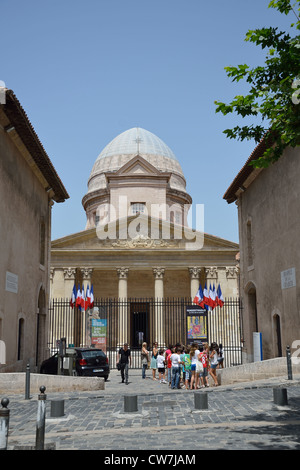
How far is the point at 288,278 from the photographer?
16.1 m

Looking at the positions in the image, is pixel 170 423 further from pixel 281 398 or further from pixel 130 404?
pixel 281 398

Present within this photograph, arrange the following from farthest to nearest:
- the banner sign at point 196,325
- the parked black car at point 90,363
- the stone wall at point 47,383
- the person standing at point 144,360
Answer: the banner sign at point 196,325 < the person standing at point 144,360 < the parked black car at point 90,363 < the stone wall at point 47,383

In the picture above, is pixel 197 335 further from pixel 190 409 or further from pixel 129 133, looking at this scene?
pixel 129 133

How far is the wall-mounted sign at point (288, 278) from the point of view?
1568cm

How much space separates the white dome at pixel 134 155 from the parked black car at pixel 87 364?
3048 cm

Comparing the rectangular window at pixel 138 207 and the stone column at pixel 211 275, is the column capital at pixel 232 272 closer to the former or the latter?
the stone column at pixel 211 275

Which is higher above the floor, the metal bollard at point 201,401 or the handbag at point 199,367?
the handbag at point 199,367

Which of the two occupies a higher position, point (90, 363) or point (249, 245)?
point (249, 245)

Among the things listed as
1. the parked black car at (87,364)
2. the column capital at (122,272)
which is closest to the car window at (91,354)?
the parked black car at (87,364)

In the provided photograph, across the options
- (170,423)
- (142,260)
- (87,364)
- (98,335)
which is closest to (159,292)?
(142,260)

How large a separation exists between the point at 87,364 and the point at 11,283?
4193mm
